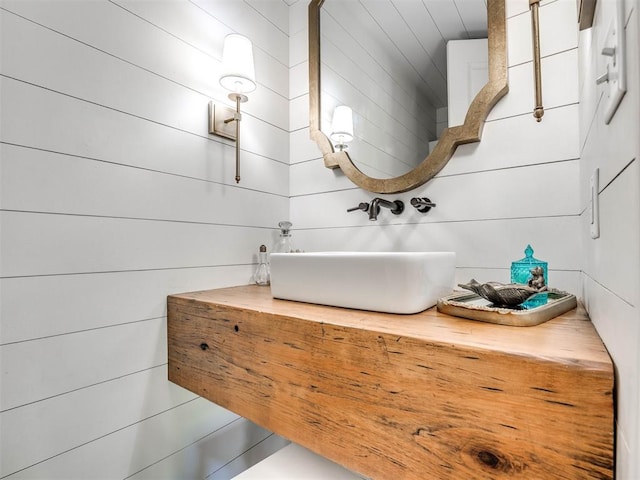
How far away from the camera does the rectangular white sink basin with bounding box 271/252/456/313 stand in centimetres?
77

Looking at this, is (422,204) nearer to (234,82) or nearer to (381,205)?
(381,205)

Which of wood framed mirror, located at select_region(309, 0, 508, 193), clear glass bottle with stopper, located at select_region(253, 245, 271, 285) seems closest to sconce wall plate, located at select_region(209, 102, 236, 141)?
wood framed mirror, located at select_region(309, 0, 508, 193)

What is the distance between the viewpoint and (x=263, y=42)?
1546 mm

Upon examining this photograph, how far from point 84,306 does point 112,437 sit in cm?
43

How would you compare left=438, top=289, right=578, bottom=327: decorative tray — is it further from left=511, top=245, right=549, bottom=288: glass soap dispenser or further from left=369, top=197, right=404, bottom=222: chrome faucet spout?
left=369, top=197, right=404, bottom=222: chrome faucet spout

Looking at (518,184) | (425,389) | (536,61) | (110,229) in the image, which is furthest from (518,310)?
(110,229)

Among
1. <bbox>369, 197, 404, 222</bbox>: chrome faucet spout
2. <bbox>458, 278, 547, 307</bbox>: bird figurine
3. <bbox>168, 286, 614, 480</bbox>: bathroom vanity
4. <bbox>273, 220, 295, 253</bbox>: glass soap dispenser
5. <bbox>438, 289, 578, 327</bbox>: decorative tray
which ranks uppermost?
<bbox>369, 197, 404, 222</bbox>: chrome faucet spout

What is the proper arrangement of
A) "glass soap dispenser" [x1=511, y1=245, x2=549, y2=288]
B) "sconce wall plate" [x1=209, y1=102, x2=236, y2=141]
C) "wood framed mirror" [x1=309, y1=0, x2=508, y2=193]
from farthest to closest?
1. "sconce wall plate" [x1=209, y1=102, x2=236, y2=141]
2. "wood framed mirror" [x1=309, y1=0, x2=508, y2=193]
3. "glass soap dispenser" [x1=511, y1=245, x2=549, y2=288]

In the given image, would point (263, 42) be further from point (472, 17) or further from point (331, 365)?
point (331, 365)

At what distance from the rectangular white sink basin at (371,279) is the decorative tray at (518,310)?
0.08 meters

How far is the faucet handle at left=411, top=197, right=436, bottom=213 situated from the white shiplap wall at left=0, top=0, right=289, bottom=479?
2.39 ft

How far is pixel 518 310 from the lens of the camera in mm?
665

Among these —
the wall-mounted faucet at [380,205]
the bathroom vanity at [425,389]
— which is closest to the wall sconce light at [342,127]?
the wall-mounted faucet at [380,205]

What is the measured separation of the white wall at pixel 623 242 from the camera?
336 millimetres
